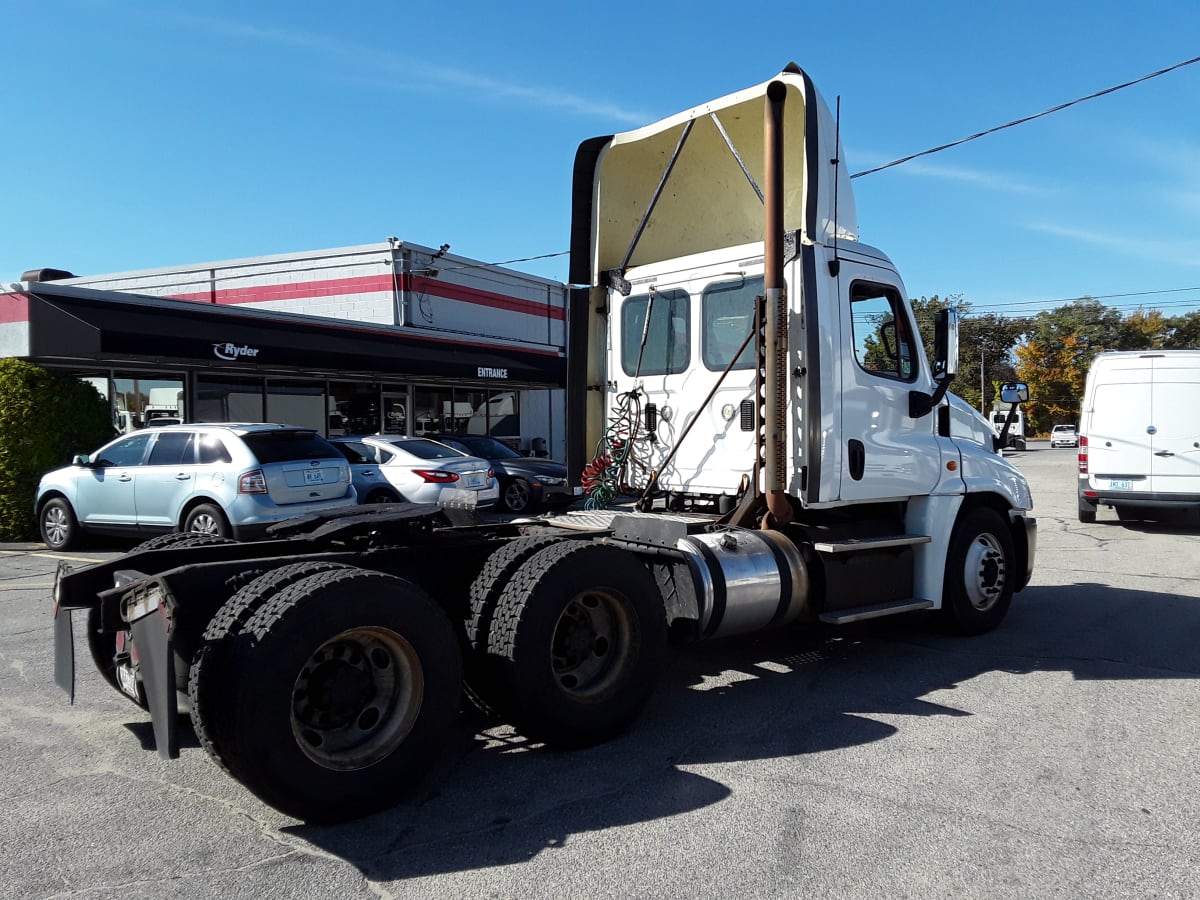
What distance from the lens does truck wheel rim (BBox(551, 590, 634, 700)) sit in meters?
4.66

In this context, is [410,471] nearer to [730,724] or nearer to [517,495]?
[517,495]

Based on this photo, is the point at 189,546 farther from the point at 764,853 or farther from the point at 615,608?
the point at 764,853

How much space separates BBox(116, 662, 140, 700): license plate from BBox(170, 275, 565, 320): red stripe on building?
1866cm

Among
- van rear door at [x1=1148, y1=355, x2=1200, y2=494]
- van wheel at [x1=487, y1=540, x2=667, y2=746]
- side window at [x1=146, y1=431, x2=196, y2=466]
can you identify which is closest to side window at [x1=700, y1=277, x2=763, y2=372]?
van wheel at [x1=487, y1=540, x2=667, y2=746]

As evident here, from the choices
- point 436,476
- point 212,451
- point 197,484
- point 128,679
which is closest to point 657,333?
point 128,679

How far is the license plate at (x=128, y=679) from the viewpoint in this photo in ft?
13.6

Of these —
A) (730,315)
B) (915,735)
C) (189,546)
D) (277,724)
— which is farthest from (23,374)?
(915,735)

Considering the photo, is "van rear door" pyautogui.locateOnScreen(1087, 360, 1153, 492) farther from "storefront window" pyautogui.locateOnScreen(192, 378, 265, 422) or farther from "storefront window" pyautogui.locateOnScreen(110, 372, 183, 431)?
"storefront window" pyautogui.locateOnScreen(110, 372, 183, 431)

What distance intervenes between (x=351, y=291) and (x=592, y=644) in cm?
1971

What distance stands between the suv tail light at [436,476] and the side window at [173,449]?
3.76m

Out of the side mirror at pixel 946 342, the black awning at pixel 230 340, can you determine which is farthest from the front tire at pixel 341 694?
the black awning at pixel 230 340

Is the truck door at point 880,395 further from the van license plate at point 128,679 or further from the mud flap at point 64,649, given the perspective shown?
the mud flap at point 64,649

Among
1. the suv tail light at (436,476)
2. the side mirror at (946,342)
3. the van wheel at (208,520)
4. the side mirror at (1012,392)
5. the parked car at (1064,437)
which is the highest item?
the side mirror at (946,342)

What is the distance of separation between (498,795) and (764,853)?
1193mm
